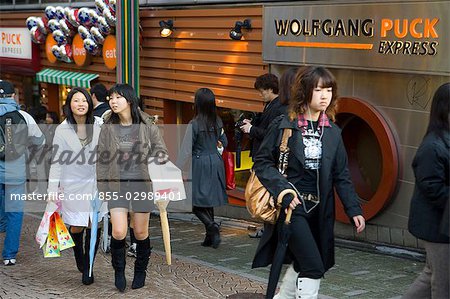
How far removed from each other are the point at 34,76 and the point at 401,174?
42.9ft

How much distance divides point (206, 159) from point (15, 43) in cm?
1255

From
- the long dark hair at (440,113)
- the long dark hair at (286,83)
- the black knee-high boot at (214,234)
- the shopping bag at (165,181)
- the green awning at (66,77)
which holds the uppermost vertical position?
the green awning at (66,77)

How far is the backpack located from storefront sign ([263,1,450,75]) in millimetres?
3962

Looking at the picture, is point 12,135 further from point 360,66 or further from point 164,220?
point 360,66

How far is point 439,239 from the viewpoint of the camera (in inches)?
205

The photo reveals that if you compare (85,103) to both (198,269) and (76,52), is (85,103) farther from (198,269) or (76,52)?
(76,52)

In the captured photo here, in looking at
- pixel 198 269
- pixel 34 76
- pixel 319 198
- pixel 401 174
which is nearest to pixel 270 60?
pixel 401 174

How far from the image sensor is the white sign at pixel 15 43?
19672 mm

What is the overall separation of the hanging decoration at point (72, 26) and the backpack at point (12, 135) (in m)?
6.72

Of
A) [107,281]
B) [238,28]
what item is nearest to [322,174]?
[107,281]

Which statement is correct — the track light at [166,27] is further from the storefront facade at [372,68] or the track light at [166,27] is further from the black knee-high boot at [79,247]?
the black knee-high boot at [79,247]

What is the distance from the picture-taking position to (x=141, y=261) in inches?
278

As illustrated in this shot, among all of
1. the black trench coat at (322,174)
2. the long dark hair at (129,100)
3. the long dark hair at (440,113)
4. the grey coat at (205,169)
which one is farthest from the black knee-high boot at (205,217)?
the long dark hair at (440,113)

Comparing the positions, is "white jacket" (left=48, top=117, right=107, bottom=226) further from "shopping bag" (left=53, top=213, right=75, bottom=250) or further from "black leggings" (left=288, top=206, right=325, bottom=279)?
"black leggings" (left=288, top=206, right=325, bottom=279)
